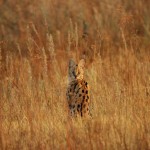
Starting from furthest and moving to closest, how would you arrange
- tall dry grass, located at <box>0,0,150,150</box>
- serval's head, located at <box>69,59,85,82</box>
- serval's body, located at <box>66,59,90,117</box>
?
1. serval's head, located at <box>69,59,85,82</box>
2. serval's body, located at <box>66,59,90,117</box>
3. tall dry grass, located at <box>0,0,150,150</box>

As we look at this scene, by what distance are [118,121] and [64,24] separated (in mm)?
4607

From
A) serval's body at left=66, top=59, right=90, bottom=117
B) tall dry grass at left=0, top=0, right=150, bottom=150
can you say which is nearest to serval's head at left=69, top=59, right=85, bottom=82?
serval's body at left=66, top=59, right=90, bottom=117

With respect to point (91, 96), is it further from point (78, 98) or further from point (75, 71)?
point (78, 98)

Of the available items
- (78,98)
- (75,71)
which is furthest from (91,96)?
(78,98)

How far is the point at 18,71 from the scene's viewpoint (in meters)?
7.08

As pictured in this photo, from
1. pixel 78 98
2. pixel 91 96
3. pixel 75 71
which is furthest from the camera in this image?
pixel 91 96

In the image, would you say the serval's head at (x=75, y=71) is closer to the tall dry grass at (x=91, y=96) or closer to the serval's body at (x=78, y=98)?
the serval's body at (x=78, y=98)

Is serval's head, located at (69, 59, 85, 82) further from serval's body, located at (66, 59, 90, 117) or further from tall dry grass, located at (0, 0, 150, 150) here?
tall dry grass, located at (0, 0, 150, 150)

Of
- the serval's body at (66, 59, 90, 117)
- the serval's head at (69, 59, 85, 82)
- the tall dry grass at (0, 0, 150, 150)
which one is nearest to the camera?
the tall dry grass at (0, 0, 150, 150)

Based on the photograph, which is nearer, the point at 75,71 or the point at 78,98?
the point at 78,98

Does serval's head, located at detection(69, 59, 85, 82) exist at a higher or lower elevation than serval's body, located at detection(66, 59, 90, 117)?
higher

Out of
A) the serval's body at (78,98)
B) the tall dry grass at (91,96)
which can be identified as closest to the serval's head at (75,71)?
the serval's body at (78,98)

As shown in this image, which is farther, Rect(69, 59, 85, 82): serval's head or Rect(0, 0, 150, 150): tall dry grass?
Rect(69, 59, 85, 82): serval's head

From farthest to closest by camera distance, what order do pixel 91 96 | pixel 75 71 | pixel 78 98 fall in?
pixel 91 96, pixel 75 71, pixel 78 98
